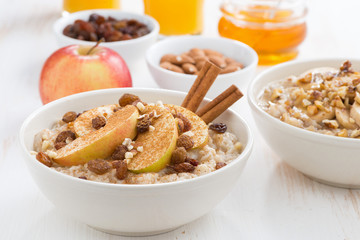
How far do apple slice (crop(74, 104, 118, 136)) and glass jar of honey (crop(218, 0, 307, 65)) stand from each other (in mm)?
1018

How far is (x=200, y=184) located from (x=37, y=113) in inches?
21.7

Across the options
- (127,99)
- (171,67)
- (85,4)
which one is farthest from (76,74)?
(85,4)

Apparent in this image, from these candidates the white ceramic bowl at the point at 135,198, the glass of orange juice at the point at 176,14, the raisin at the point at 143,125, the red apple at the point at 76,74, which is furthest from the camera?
the glass of orange juice at the point at 176,14

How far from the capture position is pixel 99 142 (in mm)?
1261

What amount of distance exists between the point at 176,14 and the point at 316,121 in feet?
4.16

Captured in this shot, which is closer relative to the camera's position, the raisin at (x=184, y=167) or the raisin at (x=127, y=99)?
the raisin at (x=184, y=167)

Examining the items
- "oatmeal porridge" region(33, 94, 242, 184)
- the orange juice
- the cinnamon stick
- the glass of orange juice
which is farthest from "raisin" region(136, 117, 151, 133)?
the orange juice

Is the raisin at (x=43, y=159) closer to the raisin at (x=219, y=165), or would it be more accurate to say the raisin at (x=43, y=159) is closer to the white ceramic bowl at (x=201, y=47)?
the raisin at (x=219, y=165)

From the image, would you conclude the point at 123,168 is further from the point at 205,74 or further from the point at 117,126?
the point at 205,74

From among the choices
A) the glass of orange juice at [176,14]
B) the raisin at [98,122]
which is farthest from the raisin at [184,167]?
the glass of orange juice at [176,14]

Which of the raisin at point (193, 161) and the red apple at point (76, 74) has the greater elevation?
the raisin at point (193, 161)

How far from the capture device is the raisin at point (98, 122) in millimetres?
1366

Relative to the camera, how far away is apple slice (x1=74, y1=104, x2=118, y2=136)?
4.48ft

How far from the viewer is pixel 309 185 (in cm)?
154
